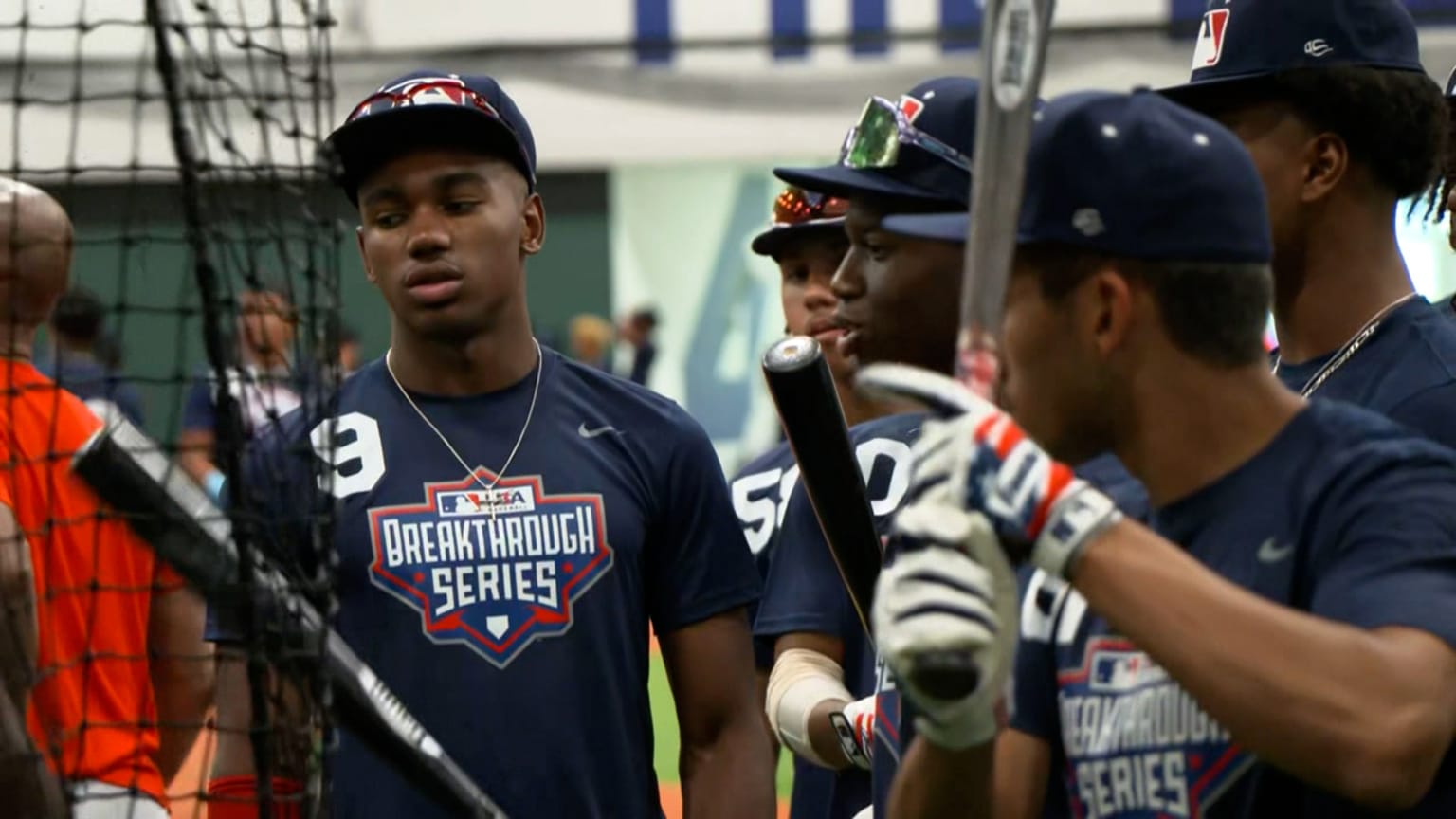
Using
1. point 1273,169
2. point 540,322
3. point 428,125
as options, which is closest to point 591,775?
point 428,125

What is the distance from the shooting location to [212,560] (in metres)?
2.84

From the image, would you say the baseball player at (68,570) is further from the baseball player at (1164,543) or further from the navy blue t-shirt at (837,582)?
the baseball player at (1164,543)

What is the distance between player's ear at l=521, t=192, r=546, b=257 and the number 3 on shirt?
503 millimetres

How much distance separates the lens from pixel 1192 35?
19.2m

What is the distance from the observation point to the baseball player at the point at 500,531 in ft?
12.4

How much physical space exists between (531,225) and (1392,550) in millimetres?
2296

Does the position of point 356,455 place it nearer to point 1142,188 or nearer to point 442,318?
point 442,318

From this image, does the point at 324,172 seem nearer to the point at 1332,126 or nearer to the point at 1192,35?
the point at 1332,126

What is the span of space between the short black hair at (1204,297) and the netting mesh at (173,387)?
1.10 metres

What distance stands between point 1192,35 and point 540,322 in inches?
249

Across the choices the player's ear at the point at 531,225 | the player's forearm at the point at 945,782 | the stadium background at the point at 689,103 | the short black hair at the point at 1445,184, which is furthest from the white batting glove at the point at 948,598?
the stadium background at the point at 689,103

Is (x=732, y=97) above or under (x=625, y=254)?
above

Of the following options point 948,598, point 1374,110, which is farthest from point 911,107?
point 948,598

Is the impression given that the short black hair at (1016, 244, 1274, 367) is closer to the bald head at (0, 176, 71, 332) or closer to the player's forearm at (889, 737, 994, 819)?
the player's forearm at (889, 737, 994, 819)
